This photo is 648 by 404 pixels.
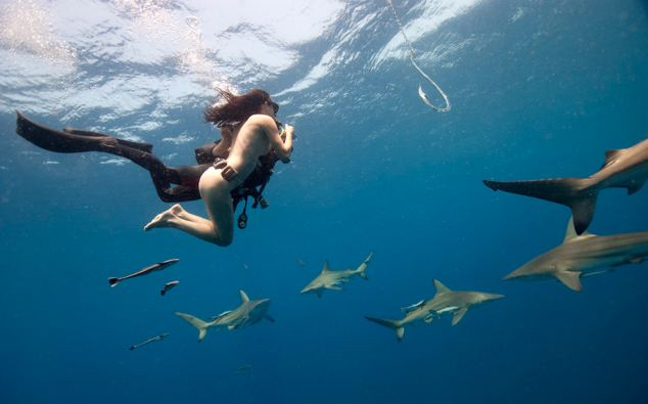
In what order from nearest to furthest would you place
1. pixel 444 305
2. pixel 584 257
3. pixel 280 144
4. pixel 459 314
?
1. pixel 280 144
2. pixel 584 257
3. pixel 459 314
4. pixel 444 305

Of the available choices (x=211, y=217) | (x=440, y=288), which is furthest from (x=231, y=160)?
(x=440, y=288)

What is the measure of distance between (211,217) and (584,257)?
22.4ft

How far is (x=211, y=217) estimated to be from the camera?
4.78 metres

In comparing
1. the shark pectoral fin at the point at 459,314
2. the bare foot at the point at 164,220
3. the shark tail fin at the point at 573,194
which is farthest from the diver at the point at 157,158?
the shark pectoral fin at the point at 459,314

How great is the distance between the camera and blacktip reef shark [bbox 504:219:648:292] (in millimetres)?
6207

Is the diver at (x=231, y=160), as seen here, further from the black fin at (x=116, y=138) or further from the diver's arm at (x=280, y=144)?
the black fin at (x=116, y=138)

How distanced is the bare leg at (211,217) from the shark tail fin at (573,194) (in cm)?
360

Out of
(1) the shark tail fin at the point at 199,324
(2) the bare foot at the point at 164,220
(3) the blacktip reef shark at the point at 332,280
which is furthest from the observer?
(3) the blacktip reef shark at the point at 332,280

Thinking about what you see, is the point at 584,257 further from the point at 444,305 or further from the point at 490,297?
the point at 444,305

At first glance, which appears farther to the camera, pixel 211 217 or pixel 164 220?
pixel 164 220

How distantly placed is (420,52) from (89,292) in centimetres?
7342

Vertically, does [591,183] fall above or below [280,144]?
below

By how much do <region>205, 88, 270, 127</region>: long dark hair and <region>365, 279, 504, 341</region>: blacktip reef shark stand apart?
659 centimetres

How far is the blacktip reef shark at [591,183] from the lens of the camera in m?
4.35
